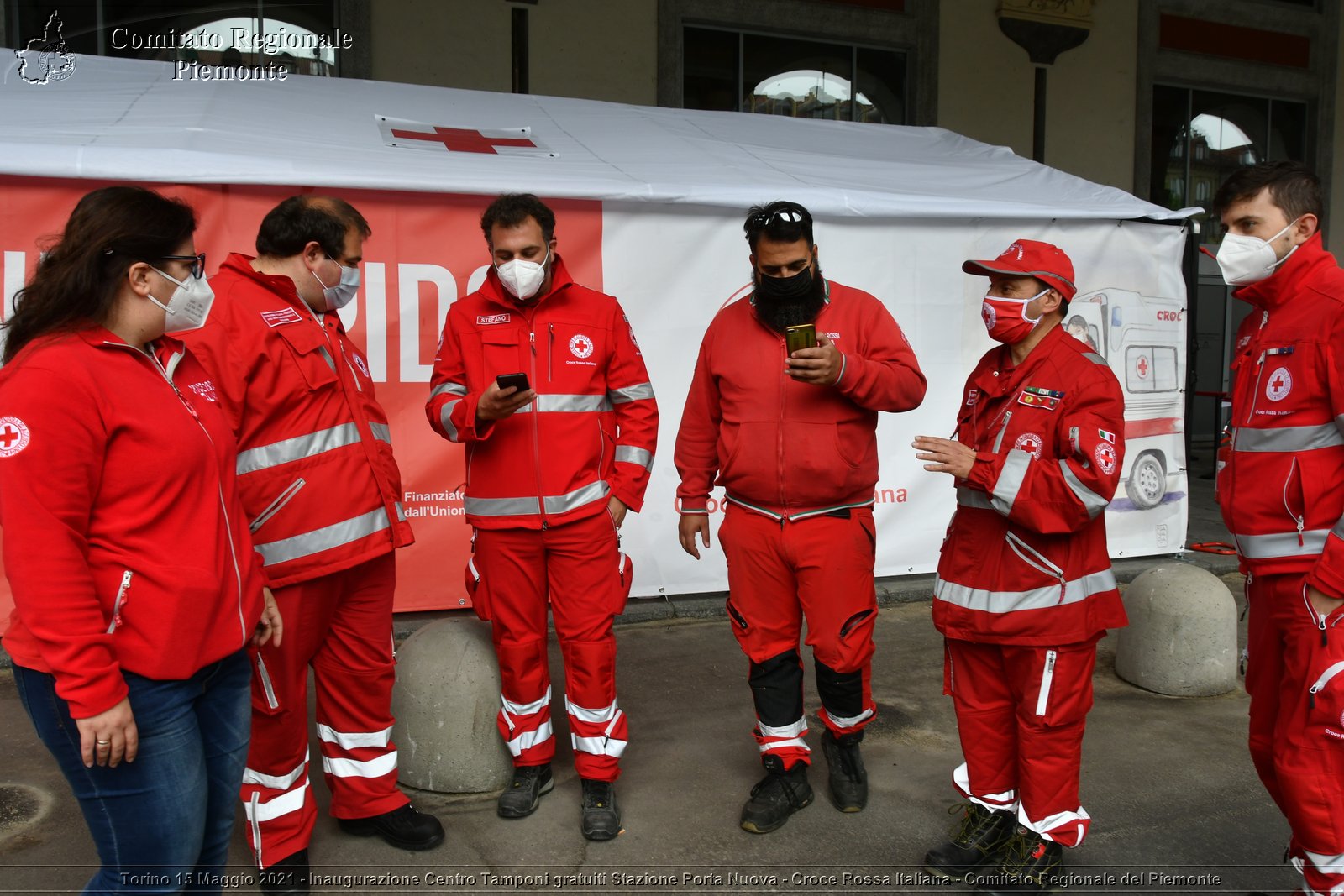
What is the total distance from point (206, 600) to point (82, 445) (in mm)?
424

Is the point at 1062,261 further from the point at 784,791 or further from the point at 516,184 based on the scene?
the point at 516,184

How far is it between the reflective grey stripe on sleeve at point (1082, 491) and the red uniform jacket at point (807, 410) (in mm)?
755

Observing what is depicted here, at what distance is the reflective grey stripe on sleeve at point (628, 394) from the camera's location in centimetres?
380

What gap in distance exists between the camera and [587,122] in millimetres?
7191

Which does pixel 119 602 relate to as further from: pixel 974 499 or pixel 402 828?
pixel 974 499

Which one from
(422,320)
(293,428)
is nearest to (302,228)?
(293,428)

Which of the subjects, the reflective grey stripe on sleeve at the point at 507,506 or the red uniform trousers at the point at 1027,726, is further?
the reflective grey stripe on sleeve at the point at 507,506

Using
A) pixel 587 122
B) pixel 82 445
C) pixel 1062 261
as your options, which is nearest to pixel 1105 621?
pixel 1062 261

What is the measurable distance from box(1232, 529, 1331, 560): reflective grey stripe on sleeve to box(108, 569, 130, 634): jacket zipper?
9.36 ft

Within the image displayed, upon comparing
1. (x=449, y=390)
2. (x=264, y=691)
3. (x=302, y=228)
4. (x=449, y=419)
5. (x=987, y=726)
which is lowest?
(x=987, y=726)

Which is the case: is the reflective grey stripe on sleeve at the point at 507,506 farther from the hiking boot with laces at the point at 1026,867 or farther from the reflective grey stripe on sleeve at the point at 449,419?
the hiking boot with laces at the point at 1026,867

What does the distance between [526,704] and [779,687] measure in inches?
36.7

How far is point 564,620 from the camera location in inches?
144

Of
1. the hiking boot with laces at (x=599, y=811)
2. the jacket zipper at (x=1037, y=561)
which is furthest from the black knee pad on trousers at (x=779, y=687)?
the jacket zipper at (x=1037, y=561)
